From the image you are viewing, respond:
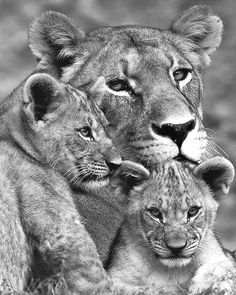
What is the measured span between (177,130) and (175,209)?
44cm

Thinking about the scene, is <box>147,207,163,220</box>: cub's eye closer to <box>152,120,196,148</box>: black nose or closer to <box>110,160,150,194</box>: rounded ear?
<box>110,160,150,194</box>: rounded ear

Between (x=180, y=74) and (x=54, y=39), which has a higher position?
(x=54, y=39)

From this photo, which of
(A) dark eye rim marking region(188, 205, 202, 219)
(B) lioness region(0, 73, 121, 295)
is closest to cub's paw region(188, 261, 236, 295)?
(A) dark eye rim marking region(188, 205, 202, 219)

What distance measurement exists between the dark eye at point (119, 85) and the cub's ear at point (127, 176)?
0.57 metres

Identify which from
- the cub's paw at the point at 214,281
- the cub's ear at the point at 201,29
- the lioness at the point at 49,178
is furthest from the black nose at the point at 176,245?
the cub's ear at the point at 201,29

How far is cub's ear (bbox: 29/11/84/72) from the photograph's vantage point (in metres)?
6.38

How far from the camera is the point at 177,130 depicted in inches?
228

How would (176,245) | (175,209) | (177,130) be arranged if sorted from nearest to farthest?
(176,245), (175,209), (177,130)

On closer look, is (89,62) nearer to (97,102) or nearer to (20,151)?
(97,102)

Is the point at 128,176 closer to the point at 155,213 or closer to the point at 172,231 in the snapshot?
the point at 155,213

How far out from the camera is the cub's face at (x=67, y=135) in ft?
18.6

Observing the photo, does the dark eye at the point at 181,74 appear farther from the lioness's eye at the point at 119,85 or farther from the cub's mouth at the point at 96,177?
the cub's mouth at the point at 96,177

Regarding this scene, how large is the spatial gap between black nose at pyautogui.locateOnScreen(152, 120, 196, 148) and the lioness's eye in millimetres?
424

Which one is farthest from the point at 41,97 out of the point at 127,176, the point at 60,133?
the point at 127,176
